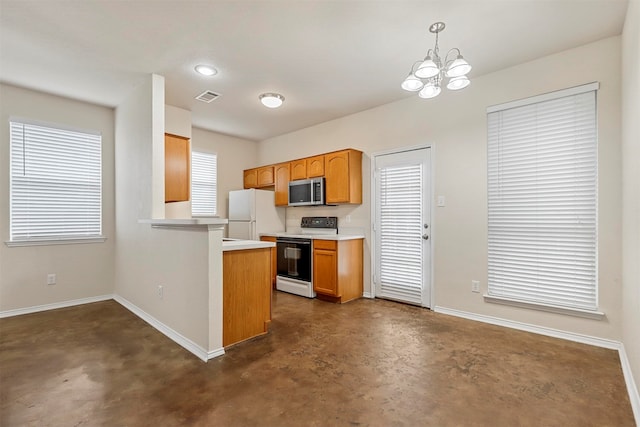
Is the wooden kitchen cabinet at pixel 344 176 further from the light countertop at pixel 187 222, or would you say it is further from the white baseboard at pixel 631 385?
the white baseboard at pixel 631 385

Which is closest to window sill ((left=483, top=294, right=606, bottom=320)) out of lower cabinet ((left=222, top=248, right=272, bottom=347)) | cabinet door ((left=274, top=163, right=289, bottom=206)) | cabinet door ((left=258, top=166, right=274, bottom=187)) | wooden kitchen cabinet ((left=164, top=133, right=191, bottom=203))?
lower cabinet ((left=222, top=248, right=272, bottom=347))

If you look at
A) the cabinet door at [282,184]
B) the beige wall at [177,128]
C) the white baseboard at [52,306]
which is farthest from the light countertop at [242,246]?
the white baseboard at [52,306]

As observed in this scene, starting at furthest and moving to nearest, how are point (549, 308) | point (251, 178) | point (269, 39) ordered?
point (251, 178) → point (549, 308) → point (269, 39)

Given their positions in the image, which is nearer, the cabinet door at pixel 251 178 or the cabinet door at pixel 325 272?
the cabinet door at pixel 325 272

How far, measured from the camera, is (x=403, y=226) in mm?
3986

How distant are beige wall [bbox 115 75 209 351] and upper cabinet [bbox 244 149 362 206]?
2151 millimetres

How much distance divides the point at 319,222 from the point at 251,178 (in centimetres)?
176

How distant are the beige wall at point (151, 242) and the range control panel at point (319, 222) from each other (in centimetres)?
231

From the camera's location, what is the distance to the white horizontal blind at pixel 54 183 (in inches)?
143

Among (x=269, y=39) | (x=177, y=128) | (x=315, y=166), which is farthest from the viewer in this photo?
(x=315, y=166)

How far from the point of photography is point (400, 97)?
3.93 metres

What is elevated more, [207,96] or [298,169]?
[207,96]

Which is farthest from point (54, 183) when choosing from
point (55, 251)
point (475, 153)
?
point (475, 153)

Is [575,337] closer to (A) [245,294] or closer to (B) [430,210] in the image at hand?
(B) [430,210]
